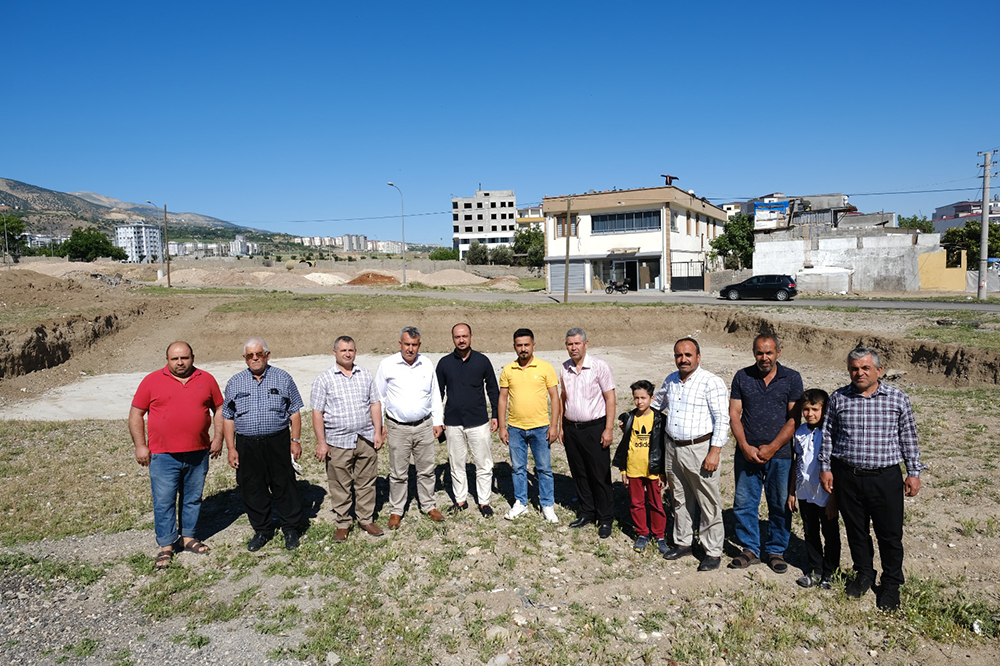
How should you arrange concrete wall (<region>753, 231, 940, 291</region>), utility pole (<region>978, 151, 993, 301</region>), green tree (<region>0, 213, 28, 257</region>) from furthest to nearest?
green tree (<region>0, 213, 28, 257</region>) → concrete wall (<region>753, 231, 940, 291</region>) → utility pole (<region>978, 151, 993, 301</region>)

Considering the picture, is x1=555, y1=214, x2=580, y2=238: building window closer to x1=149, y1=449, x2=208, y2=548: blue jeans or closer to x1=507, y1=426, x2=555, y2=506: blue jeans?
x1=507, y1=426, x2=555, y2=506: blue jeans

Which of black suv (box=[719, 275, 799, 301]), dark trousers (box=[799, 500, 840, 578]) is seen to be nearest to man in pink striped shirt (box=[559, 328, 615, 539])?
dark trousers (box=[799, 500, 840, 578])

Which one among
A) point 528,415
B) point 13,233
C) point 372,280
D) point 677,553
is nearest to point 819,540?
point 677,553

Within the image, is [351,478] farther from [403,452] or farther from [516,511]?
[516,511]

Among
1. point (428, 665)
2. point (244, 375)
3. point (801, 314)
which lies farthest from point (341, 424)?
point (801, 314)

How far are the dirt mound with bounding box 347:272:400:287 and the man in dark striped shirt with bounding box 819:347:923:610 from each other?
51.2 meters

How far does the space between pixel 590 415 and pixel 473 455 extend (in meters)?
1.37

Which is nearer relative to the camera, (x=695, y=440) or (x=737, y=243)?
(x=695, y=440)

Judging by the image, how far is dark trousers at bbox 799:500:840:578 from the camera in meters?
4.62

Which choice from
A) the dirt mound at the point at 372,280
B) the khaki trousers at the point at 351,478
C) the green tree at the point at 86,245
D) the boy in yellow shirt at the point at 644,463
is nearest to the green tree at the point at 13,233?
the green tree at the point at 86,245

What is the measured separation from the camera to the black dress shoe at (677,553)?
206 inches

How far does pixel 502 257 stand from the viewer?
8212cm

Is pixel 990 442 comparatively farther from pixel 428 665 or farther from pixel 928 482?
pixel 428 665

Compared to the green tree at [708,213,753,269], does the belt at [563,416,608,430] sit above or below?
below
